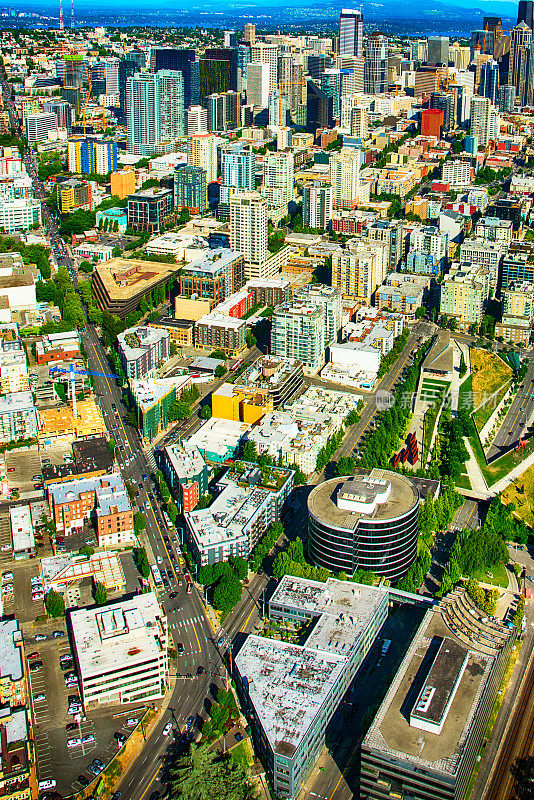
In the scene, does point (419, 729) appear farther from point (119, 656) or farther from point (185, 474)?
point (185, 474)

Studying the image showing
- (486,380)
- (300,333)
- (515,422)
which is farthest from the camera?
(486,380)

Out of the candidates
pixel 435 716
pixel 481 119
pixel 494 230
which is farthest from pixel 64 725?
pixel 481 119

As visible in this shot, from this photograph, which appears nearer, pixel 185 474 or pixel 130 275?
pixel 185 474

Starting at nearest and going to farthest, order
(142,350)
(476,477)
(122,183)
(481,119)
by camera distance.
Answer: (476,477) → (142,350) → (122,183) → (481,119)

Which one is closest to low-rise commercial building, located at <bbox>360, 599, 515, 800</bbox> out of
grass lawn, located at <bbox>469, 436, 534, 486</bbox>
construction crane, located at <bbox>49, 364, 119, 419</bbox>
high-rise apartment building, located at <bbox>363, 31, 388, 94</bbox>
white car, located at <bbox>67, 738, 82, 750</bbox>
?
white car, located at <bbox>67, 738, 82, 750</bbox>

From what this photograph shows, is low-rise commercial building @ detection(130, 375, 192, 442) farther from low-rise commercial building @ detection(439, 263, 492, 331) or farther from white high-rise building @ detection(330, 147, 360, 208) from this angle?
white high-rise building @ detection(330, 147, 360, 208)

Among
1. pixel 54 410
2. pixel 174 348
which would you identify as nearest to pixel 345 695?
pixel 54 410
